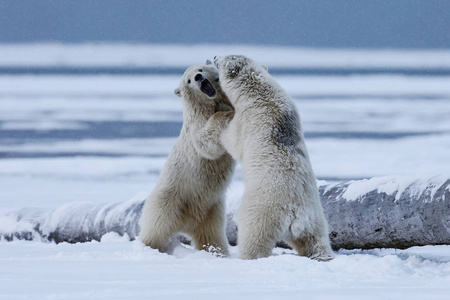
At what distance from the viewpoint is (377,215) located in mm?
5676

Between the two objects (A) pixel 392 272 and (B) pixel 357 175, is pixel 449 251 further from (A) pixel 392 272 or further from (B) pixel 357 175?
(B) pixel 357 175

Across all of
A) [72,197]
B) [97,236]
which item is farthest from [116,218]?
[72,197]

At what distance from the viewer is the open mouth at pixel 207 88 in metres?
5.59

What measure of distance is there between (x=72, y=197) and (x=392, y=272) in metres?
5.80

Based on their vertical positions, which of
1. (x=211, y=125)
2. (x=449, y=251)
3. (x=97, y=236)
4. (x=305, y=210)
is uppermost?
(x=211, y=125)

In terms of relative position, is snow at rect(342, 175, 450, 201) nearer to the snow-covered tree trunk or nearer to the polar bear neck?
the snow-covered tree trunk

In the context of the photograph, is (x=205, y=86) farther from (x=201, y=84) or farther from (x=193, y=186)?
(x=193, y=186)

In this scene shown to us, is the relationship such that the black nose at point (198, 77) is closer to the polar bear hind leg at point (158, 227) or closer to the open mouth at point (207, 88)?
the open mouth at point (207, 88)

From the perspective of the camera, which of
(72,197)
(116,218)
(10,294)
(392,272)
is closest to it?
(10,294)

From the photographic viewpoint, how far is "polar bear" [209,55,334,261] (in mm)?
4684

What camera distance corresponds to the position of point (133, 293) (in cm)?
322

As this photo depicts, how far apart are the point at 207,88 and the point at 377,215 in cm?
169

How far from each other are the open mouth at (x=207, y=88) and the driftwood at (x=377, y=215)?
4.72ft

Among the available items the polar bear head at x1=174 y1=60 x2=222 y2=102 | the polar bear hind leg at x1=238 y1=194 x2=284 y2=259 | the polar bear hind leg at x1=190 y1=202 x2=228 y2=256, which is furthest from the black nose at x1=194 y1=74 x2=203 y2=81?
the polar bear hind leg at x1=238 y1=194 x2=284 y2=259
